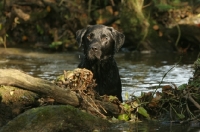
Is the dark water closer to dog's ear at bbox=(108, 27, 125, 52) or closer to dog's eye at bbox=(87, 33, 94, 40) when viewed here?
dog's ear at bbox=(108, 27, 125, 52)

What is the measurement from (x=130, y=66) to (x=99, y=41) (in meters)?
4.30

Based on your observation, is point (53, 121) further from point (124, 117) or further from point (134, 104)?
point (134, 104)

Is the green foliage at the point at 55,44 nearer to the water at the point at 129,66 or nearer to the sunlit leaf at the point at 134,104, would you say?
the water at the point at 129,66

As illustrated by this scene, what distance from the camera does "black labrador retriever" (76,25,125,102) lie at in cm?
750

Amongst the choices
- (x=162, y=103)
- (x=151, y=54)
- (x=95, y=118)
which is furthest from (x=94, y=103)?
(x=151, y=54)

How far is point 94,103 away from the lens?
19.1ft

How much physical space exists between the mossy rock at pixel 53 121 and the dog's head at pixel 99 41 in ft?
7.25

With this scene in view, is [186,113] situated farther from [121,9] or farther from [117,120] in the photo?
[121,9]

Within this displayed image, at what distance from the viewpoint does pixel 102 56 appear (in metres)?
7.62

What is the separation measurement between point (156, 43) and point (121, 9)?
1567 mm

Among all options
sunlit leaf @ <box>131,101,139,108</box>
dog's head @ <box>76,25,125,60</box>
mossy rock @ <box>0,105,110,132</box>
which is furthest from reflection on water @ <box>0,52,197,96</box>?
mossy rock @ <box>0,105,110,132</box>

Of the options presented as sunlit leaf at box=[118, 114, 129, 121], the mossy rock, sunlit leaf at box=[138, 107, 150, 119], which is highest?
the mossy rock

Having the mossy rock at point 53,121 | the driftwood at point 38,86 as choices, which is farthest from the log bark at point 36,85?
the mossy rock at point 53,121

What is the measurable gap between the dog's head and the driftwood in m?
1.79
